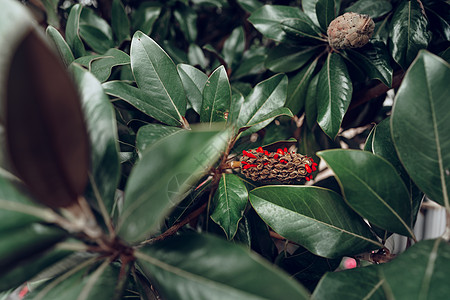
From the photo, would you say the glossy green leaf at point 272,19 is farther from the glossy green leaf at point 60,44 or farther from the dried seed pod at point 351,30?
the glossy green leaf at point 60,44

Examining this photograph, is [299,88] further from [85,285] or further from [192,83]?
[85,285]

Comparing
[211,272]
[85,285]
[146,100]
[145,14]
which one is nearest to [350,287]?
[211,272]

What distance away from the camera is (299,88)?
2.70 ft

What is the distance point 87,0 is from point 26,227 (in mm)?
1140

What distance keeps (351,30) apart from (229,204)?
486mm

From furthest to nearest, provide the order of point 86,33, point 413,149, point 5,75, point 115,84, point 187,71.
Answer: point 86,33 < point 187,71 < point 115,84 < point 413,149 < point 5,75

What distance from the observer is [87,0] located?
1172mm

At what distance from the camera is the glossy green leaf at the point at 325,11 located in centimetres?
70

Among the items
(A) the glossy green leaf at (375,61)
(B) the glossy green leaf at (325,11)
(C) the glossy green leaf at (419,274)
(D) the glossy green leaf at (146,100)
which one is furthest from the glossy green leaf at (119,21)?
(C) the glossy green leaf at (419,274)

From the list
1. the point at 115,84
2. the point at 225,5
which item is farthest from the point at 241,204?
the point at 225,5

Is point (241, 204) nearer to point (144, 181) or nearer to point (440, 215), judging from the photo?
point (144, 181)

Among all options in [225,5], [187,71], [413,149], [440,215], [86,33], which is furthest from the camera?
[440,215]

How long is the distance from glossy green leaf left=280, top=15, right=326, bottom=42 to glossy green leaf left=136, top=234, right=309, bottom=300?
23.2 inches

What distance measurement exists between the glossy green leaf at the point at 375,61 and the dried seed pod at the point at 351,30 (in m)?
0.03
